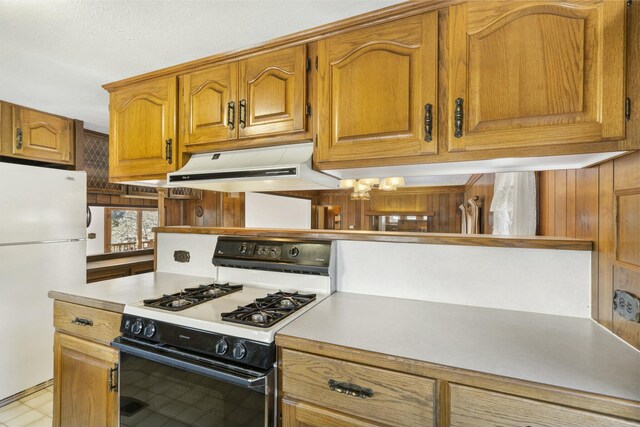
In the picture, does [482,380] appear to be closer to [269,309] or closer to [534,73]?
[269,309]

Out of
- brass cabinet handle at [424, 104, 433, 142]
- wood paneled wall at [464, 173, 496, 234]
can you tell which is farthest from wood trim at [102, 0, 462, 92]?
wood paneled wall at [464, 173, 496, 234]

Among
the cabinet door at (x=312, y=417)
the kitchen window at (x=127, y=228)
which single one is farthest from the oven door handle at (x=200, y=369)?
the kitchen window at (x=127, y=228)

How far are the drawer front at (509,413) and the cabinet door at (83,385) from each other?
1.42 metres

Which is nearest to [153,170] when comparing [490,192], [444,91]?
[444,91]

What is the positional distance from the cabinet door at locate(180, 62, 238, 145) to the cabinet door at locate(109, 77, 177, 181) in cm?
9

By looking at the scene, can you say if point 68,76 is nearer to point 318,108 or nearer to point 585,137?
point 318,108

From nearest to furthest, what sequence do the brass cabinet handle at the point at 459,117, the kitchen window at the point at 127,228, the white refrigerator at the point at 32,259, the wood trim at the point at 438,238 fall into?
the brass cabinet handle at the point at 459,117, the wood trim at the point at 438,238, the white refrigerator at the point at 32,259, the kitchen window at the point at 127,228

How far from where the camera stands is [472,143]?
1.16 metres

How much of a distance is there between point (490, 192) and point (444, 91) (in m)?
2.94

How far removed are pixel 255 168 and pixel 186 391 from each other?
0.94 m

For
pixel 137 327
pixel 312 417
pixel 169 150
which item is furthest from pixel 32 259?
pixel 312 417

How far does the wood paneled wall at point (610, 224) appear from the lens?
96cm

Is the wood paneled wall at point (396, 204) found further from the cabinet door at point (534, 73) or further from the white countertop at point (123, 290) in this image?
the cabinet door at point (534, 73)

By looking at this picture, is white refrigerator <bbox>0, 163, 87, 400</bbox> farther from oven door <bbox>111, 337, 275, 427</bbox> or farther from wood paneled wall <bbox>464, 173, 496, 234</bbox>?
wood paneled wall <bbox>464, 173, 496, 234</bbox>
